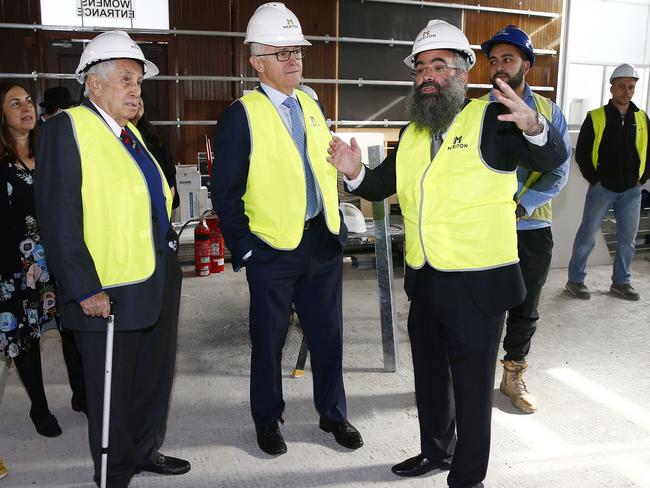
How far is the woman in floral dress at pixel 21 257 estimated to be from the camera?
8.86 feet

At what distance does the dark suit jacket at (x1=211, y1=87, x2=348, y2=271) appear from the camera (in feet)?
8.27

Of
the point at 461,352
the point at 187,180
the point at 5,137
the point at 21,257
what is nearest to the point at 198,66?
the point at 187,180

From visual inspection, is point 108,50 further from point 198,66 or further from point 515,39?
point 198,66

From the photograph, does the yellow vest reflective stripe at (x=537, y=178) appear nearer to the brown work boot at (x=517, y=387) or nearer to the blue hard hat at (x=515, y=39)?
the blue hard hat at (x=515, y=39)

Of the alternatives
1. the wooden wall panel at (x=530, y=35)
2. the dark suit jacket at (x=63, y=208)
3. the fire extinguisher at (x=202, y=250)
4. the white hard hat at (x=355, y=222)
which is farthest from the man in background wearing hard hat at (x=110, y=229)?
the wooden wall panel at (x=530, y=35)

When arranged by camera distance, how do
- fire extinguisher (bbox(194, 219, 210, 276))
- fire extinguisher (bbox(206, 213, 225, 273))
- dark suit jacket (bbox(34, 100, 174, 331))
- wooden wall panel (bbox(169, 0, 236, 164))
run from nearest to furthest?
dark suit jacket (bbox(34, 100, 174, 331)) → fire extinguisher (bbox(194, 219, 210, 276)) → fire extinguisher (bbox(206, 213, 225, 273)) → wooden wall panel (bbox(169, 0, 236, 164))

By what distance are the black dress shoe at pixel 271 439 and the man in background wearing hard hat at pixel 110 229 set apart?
2.04 ft

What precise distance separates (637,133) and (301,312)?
3.88 m

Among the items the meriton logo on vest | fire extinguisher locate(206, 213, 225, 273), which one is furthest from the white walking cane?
fire extinguisher locate(206, 213, 225, 273)

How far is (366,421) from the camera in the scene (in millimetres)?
3090

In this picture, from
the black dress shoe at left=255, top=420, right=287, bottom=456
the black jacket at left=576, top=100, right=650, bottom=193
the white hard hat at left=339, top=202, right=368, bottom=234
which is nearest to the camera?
the black dress shoe at left=255, top=420, right=287, bottom=456

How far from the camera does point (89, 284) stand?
2.02 meters

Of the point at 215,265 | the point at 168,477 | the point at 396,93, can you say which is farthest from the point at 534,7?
the point at 168,477

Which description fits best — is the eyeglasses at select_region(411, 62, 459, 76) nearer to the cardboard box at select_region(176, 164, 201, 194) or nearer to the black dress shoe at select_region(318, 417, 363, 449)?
the black dress shoe at select_region(318, 417, 363, 449)
